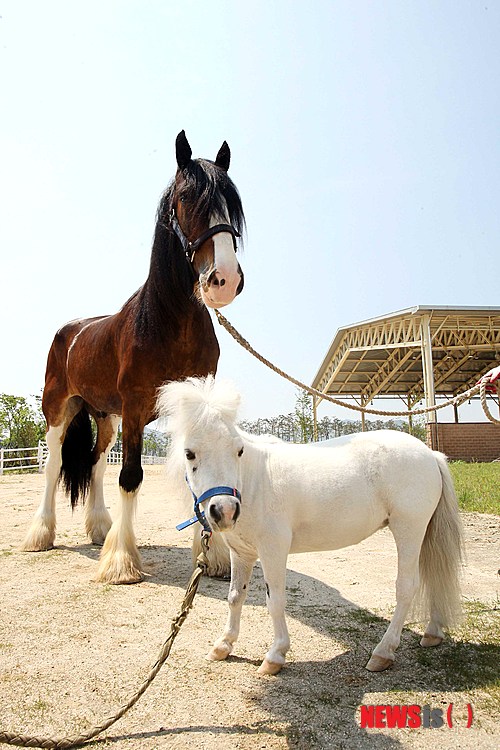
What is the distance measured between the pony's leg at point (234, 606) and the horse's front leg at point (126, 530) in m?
1.53

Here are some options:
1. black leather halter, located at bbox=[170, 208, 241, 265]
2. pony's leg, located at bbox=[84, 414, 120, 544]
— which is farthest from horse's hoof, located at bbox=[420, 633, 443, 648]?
pony's leg, located at bbox=[84, 414, 120, 544]

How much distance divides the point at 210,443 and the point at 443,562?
1605 mm

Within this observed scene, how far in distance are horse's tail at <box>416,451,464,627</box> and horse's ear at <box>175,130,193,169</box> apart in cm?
275

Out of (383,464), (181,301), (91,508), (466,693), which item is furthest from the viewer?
(91,508)

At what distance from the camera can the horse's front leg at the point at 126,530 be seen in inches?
163

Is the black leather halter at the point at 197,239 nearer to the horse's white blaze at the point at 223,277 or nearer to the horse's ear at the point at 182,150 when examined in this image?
the horse's white blaze at the point at 223,277

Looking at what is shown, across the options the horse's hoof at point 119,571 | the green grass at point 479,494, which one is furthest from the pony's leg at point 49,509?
the green grass at point 479,494

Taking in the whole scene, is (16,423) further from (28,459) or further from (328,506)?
(328,506)

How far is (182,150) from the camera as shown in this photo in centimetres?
390

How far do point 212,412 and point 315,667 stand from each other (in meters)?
1.43

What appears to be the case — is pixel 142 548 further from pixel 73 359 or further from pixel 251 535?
pixel 251 535

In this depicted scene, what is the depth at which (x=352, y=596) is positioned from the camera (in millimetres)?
3824

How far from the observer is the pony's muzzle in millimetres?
2102

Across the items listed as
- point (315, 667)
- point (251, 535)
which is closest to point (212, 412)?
point (251, 535)
